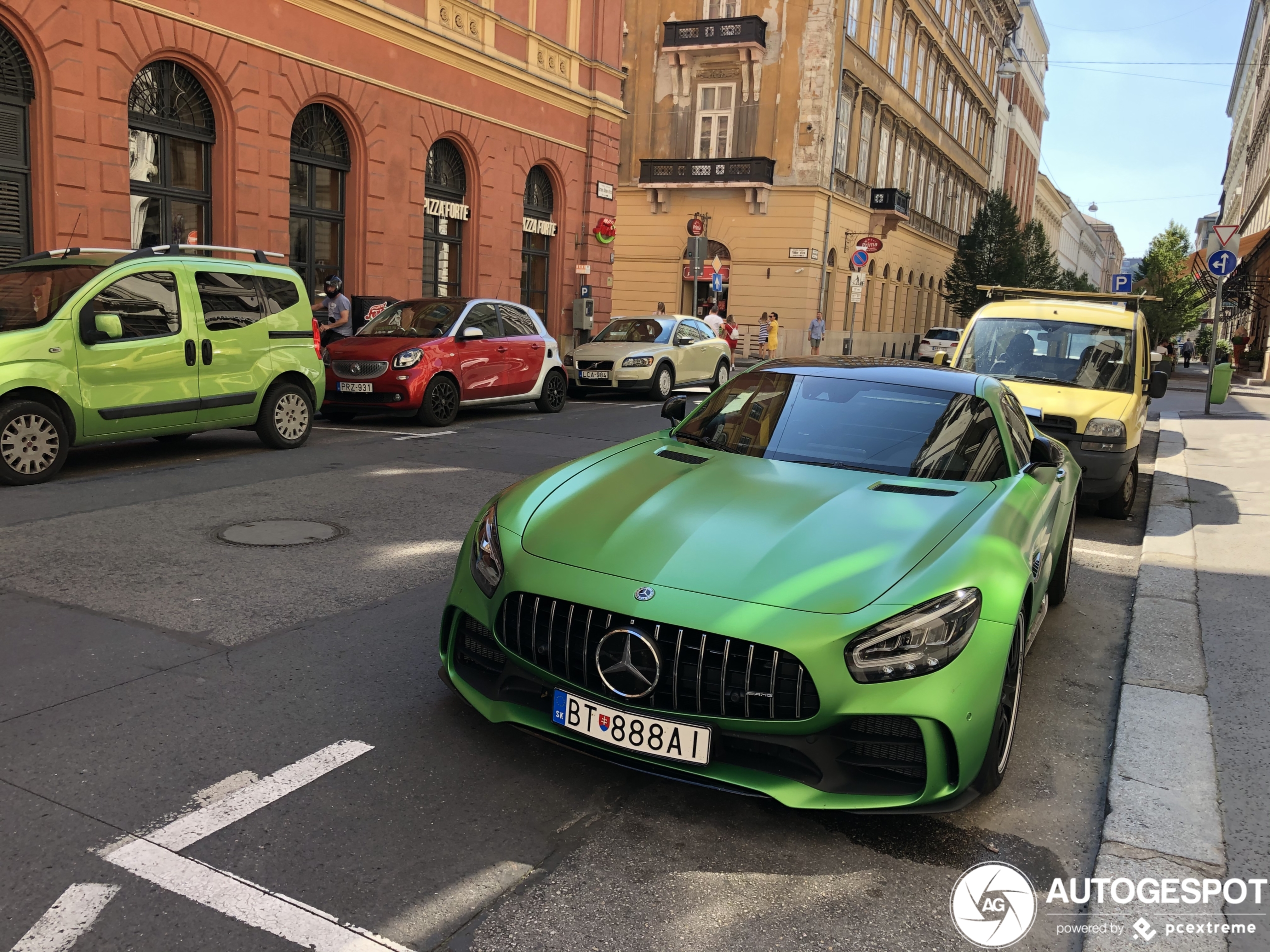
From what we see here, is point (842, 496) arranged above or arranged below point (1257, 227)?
below

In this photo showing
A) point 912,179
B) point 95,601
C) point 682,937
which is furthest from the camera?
point 912,179

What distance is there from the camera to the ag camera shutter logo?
288cm

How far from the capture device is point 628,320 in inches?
813

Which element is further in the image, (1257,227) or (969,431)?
(1257,227)

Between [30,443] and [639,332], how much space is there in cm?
1289

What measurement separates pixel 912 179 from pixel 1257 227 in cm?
1741

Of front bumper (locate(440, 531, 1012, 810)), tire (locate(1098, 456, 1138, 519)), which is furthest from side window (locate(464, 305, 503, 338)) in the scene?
front bumper (locate(440, 531, 1012, 810))

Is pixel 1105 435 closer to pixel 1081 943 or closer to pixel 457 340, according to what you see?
pixel 1081 943

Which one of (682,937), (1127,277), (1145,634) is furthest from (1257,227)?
(682,937)

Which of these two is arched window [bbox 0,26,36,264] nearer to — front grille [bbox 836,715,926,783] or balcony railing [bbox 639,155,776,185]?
front grille [bbox 836,715,926,783]

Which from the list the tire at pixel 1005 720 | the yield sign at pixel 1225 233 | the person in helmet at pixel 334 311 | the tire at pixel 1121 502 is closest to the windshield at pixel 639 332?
the person in helmet at pixel 334 311

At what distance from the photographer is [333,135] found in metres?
19.2

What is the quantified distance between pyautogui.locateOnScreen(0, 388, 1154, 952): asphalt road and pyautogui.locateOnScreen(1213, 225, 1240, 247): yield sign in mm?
16671
